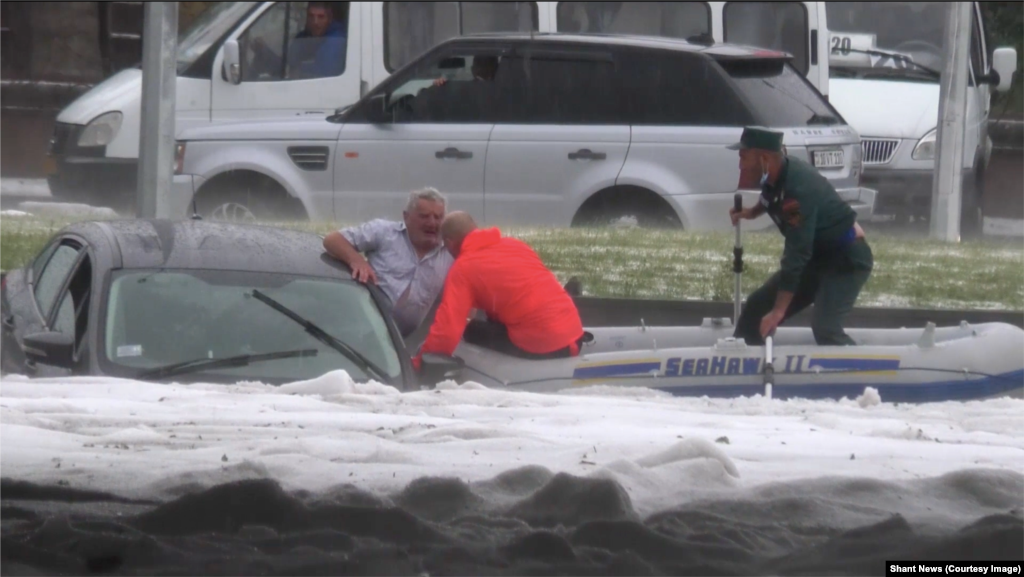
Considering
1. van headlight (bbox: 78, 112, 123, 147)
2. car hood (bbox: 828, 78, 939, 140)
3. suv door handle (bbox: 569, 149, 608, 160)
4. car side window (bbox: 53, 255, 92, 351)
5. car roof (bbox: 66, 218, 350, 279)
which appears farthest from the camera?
car hood (bbox: 828, 78, 939, 140)

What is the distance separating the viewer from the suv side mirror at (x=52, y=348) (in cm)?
549

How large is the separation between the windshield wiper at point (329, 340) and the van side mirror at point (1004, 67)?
8200mm

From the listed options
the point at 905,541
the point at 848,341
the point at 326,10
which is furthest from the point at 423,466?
the point at 326,10

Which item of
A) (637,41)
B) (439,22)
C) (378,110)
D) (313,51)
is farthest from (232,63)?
(637,41)

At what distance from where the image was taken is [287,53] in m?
12.7

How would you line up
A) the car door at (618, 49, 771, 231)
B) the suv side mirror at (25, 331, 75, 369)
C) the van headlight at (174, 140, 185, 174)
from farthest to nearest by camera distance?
1. the van headlight at (174, 140, 185, 174)
2. the car door at (618, 49, 771, 231)
3. the suv side mirror at (25, 331, 75, 369)

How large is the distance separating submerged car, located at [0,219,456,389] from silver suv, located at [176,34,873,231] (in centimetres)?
480

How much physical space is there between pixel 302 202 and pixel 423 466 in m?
7.96

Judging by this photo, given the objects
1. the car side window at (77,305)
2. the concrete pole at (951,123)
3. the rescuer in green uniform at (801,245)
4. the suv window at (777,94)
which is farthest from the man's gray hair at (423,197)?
the concrete pole at (951,123)

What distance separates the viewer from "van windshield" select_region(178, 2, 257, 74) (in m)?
12.6

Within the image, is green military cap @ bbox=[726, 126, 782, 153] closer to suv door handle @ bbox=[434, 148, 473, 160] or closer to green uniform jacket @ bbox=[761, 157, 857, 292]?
green uniform jacket @ bbox=[761, 157, 857, 292]

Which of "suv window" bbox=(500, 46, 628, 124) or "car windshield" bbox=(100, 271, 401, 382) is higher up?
"suv window" bbox=(500, 46, 628, 124)

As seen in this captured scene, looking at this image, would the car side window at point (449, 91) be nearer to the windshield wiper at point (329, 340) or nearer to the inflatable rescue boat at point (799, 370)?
the inflatable rescue boat at point (799, 370)

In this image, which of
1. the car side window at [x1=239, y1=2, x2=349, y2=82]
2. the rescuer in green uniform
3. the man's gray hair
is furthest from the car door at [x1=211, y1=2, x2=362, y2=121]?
the rescuer in green uniform
